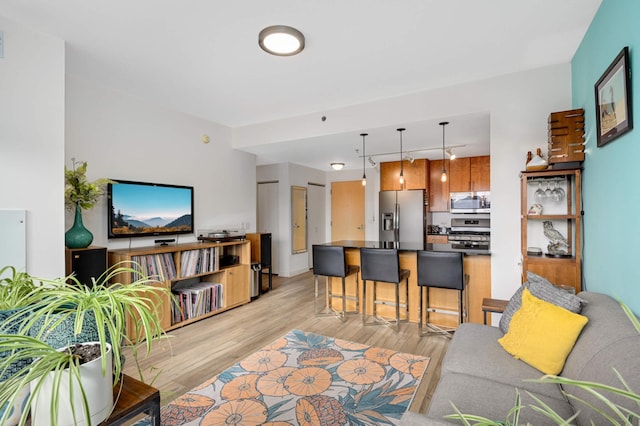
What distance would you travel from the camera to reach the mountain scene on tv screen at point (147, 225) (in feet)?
11.3

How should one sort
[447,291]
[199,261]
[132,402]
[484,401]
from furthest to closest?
[199,261] → [447,291] → [484,401] → [132,402]

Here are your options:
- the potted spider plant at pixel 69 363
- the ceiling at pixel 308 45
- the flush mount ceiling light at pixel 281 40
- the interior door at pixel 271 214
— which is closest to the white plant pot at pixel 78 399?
the potted spider plant at pixel 69 363

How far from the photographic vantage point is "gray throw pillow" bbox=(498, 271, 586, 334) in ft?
5.80

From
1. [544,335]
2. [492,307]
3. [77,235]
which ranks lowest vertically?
[492,307]

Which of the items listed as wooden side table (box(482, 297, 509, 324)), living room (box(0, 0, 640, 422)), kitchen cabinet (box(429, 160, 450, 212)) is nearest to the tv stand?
living room (box(0, 0, 640, 422))

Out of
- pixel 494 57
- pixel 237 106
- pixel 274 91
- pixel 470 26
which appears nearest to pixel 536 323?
pixel 470 26

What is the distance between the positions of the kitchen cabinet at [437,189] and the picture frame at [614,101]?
3.93 metres

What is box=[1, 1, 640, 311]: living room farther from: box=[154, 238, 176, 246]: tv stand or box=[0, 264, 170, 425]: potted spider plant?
box=[0, 264, 170, 425]: potted spider plant

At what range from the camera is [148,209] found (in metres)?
3.72

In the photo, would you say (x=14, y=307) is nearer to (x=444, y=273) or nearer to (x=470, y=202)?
(x=444, y=273)

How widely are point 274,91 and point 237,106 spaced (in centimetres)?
72

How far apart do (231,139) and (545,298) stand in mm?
4430

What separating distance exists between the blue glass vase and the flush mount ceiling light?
7.51 feet

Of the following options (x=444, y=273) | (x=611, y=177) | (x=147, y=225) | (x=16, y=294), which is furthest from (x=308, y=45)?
(x=147, y=225)
